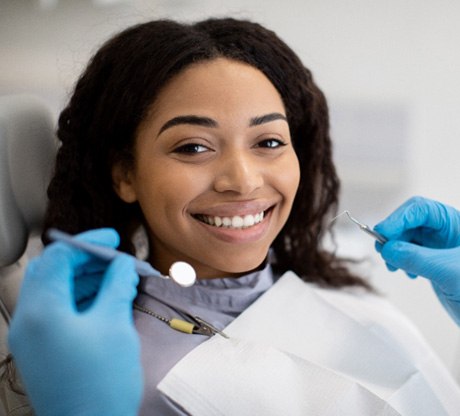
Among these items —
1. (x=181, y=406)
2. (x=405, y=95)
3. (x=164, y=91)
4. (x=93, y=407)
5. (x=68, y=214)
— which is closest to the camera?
(x=93, y=407)

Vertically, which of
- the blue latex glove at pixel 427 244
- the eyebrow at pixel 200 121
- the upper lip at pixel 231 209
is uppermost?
the eyebrow at pixel 200 121

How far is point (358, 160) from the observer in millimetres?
2191

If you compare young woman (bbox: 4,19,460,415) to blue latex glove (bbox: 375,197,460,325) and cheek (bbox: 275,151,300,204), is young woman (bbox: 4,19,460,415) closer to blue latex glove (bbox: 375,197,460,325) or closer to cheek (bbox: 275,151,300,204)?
cheek (bbox: 275,151,300,204)

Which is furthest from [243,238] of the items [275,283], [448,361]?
→ [448,361]

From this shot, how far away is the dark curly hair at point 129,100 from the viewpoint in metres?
1.16

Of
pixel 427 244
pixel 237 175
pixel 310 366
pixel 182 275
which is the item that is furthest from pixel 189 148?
pixel 427 244

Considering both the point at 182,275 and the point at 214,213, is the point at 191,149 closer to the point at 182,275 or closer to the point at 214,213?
the point at 214,213

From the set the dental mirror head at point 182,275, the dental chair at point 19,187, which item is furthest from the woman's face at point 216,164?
the dental chair at point 19,187

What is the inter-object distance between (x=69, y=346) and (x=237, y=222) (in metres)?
0.46

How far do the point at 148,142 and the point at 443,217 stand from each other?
673 millimetres

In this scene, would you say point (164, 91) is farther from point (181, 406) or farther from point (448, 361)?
point (448, 361)

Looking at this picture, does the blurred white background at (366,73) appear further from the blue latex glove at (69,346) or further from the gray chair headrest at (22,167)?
the blue latex glove at (69,346)

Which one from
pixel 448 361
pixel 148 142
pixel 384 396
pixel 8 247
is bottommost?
pixel 448 361

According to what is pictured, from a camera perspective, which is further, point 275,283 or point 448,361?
point 448,361
